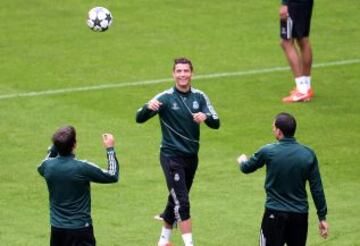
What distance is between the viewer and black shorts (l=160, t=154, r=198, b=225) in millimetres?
15234

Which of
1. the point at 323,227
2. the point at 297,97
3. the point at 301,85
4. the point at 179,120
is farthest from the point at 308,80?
the point at 323,227

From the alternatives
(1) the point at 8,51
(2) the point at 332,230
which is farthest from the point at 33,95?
(2) the point at 332,230

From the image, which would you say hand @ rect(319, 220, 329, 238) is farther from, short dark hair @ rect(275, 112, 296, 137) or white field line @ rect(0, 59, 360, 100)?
white field line @ rect(0, 59, 360, 100)

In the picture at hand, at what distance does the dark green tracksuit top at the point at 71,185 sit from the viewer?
13.0m

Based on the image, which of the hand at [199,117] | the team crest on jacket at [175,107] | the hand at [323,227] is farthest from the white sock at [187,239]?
the hand at [323,227]

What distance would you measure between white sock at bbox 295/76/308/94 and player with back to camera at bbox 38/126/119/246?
9.27m

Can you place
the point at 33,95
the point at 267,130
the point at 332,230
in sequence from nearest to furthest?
the point at 332,230 < the point at 267,130 < the point at 33,95

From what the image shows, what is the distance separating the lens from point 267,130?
2062 centimetres

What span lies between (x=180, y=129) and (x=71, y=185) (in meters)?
2.68

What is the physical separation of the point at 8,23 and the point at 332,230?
12622mm

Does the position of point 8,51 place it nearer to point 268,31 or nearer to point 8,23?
point 8,23

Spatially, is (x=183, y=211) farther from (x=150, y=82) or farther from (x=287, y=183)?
(x=150, y=82)

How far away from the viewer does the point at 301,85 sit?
72.4ft

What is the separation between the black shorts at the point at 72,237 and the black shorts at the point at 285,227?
2034mm
